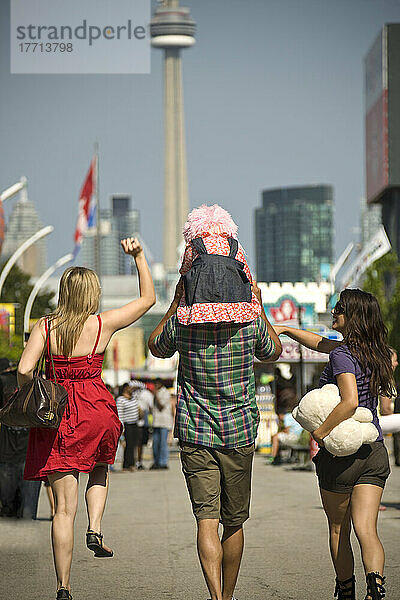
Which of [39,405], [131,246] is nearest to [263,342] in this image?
[131,246]

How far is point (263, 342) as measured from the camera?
21.8 ft

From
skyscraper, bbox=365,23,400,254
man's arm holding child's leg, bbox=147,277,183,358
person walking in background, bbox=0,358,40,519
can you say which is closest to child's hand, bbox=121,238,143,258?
man's arm holding child's leg, bbox=147,277,183,358

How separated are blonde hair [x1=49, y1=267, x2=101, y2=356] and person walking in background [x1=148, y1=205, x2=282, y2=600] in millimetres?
449

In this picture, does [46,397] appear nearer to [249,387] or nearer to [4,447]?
[249,387]

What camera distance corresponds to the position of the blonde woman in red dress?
676 centimetres

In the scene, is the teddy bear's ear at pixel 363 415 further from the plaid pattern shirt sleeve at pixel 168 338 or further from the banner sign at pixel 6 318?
the banner sign at pixel 6 318

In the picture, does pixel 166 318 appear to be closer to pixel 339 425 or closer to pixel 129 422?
pixel 339 425

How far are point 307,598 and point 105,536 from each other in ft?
12.3

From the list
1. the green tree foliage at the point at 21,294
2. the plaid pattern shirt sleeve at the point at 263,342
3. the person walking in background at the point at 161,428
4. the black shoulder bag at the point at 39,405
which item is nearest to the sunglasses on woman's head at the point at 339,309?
the plaid pattern shirt sleeve at the point at 263,342

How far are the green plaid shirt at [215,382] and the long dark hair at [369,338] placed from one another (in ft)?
1.66

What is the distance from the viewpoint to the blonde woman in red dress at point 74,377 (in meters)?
6.76

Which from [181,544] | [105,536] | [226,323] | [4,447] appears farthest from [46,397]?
[4,447]

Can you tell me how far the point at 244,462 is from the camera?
21.3 ft

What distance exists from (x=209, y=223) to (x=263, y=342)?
718 millimetres
